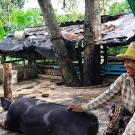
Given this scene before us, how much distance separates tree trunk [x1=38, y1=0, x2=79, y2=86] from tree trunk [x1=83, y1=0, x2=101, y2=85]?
530 millimetres

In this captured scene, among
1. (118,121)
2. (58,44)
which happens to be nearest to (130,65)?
(118,121)

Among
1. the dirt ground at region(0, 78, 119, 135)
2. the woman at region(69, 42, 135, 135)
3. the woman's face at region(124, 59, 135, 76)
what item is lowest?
the dirt ground at region(0, 78, 119, 135)

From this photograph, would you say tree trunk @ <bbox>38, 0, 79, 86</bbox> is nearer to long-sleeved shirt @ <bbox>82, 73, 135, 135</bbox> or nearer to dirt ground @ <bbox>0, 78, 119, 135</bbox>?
dirt ground @ <bbox>0, 78, 119, 135</bbox>

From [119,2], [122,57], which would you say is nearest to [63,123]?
[122,57]

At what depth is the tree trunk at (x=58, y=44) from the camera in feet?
37.4

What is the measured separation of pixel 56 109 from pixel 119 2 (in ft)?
60.8

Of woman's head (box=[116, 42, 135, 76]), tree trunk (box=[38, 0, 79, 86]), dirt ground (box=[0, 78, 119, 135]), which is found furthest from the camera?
tree trunk (box=[38, 0, 79, 86])

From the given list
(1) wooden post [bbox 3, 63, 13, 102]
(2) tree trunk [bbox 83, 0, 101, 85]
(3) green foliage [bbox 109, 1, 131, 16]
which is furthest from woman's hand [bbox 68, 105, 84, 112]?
(3) green foliage [bbox 109, 1, 131, 16]

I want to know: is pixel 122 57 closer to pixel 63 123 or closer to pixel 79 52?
pixel 63 123

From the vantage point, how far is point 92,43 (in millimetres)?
11500

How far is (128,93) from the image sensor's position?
3369 millimetres

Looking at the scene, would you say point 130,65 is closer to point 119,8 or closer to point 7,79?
point 7,79

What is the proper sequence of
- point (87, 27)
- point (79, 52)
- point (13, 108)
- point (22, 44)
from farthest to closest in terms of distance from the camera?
point (22, 44)
point (79, 52)
point (87, 27)
point (13, 108)

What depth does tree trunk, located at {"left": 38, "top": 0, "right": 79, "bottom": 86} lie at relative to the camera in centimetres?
1139
